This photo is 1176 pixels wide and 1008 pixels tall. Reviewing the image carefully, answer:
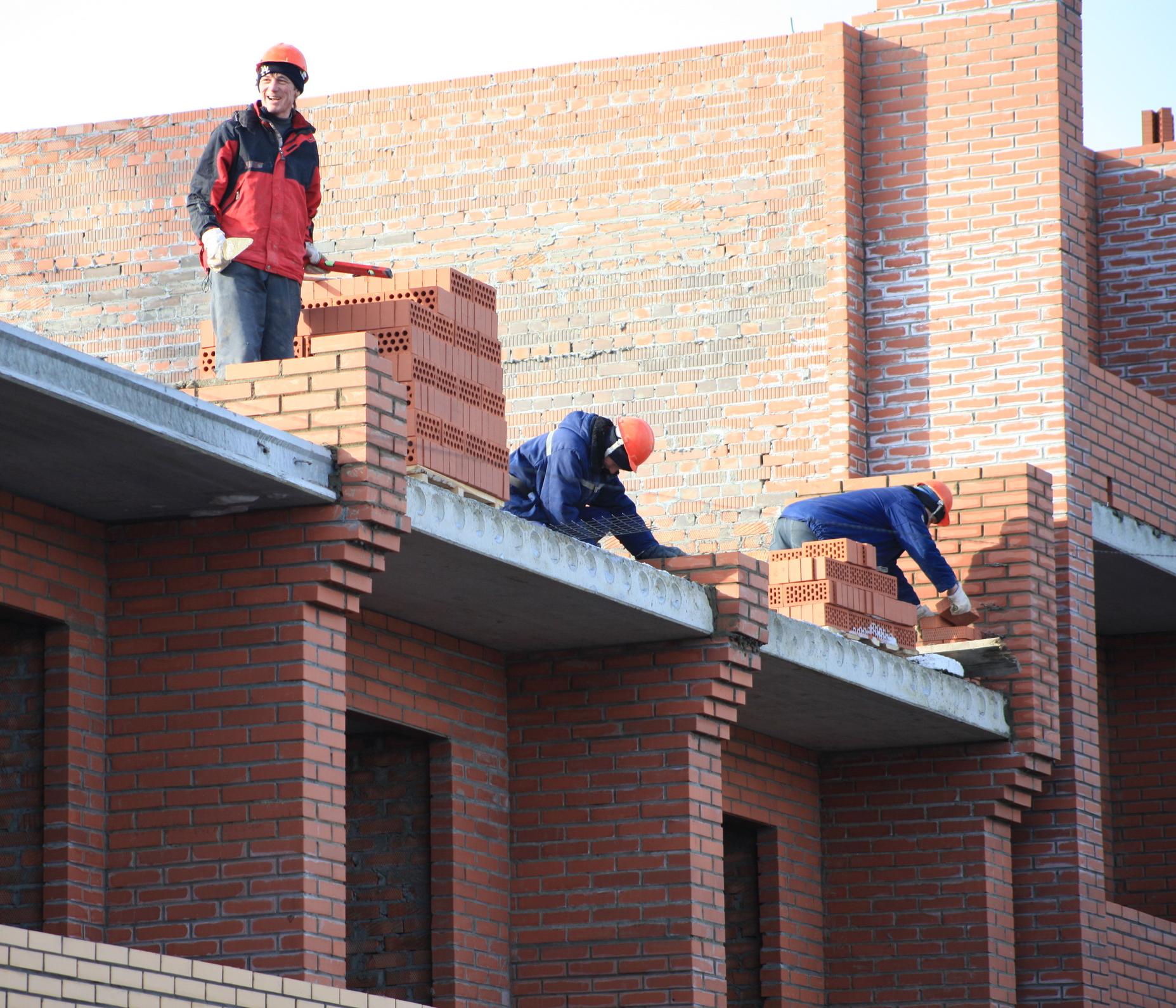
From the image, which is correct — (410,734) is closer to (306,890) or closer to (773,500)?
(306,890)

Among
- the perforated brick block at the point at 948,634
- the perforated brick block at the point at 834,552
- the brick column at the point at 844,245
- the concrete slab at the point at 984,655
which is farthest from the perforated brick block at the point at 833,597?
the brick column at the point at 844,245

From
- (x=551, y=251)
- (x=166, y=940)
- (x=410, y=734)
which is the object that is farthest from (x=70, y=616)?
(x=551, y=251)

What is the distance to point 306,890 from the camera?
9.34 meters

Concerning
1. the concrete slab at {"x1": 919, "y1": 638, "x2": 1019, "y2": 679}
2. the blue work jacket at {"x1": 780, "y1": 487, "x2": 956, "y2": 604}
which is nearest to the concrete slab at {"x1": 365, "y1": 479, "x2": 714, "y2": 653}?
the blue work jacket at {"x1": 780, "y1": 487, "x2": 956, "y2": 604}

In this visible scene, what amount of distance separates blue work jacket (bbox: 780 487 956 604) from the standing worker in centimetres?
503

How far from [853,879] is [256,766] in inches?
255

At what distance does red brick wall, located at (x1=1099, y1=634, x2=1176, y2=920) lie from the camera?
18.1 metres

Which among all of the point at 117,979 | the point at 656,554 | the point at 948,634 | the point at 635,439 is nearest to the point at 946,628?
the point at 948,634

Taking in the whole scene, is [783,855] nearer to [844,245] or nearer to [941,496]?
[941,496]

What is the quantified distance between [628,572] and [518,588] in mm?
596

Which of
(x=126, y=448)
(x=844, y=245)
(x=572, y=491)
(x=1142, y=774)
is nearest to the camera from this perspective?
(x=126, y=448)

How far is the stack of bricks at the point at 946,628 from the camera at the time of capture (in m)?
15.0

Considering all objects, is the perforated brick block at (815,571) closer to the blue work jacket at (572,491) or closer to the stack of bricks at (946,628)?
the stack of bricks at (946,628)

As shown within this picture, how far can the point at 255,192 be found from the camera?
10.2 m
